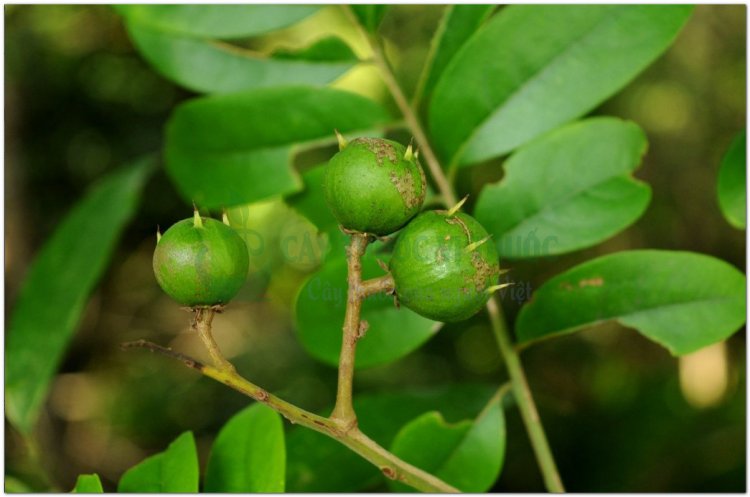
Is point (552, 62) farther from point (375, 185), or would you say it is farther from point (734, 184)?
point (375, 185)

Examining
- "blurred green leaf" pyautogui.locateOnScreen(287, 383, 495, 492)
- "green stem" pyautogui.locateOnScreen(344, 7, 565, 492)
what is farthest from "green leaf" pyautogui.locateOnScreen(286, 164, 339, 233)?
"blurred green leaf" pyautogui.locateOnScreen(287, 383, 495, 492)

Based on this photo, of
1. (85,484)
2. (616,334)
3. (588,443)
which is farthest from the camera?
(616,334)

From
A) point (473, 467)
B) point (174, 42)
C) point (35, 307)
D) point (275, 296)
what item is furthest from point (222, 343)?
point (473, 467)

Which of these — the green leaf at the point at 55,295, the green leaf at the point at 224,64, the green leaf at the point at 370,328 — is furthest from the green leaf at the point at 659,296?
the green leaf at the point at 55,295

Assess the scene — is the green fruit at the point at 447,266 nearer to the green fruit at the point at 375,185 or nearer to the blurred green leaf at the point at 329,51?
the green fruit at the point at 375,185

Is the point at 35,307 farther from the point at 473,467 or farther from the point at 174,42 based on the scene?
the point at 473,467

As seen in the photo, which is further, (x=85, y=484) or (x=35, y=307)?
(x=35, y=307)

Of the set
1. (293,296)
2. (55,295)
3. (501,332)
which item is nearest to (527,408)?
(501,332)
